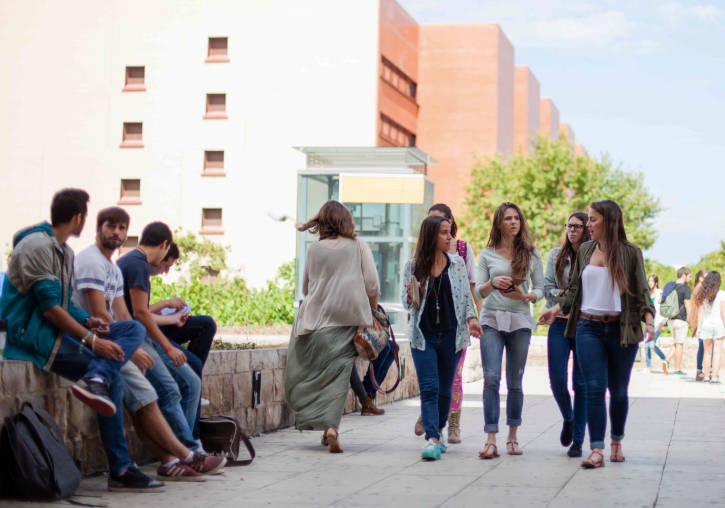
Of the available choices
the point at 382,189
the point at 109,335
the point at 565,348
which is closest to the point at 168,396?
the point at 109,335

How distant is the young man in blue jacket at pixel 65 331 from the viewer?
6734mm

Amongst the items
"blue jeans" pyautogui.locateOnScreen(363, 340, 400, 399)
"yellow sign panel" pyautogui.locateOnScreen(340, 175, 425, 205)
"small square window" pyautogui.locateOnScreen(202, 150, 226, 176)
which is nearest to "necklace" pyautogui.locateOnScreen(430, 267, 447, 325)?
"blue jeans" pyautogui.locateOnScreen(363, 340, 400, 399)

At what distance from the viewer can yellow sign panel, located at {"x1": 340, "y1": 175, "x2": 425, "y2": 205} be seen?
60.2ft

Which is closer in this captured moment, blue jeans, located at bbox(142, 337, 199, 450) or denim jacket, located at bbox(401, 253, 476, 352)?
blue jeans, located at bbox(142, 337, 199, 450)

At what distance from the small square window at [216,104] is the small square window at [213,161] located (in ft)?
5.63

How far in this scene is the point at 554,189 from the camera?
2206 inches

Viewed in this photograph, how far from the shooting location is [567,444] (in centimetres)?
916

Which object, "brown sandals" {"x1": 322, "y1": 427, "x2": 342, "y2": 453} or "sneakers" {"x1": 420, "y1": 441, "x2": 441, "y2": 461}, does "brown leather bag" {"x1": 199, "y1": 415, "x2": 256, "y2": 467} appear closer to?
"brown sandals" {"x1": 322, "y1": 427, "x2": 342, "y2": 453}

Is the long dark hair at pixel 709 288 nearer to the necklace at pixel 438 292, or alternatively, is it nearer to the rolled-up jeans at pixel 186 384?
the necklace at pixel 438 292

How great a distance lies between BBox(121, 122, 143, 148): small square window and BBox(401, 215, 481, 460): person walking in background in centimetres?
4581

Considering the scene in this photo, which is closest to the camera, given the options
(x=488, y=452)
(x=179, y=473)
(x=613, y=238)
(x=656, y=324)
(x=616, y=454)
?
(x=179, y=473)

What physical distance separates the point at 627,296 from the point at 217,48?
1823 inches

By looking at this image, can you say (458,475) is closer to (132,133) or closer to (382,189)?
(382,189)

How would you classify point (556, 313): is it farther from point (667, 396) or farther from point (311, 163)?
point (311, 163)
